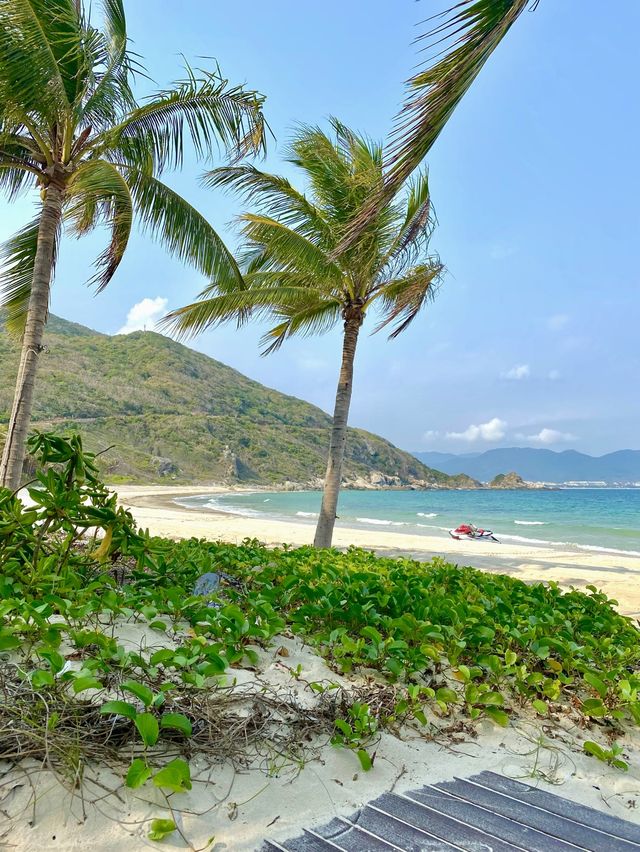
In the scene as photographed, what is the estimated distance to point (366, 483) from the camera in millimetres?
96938

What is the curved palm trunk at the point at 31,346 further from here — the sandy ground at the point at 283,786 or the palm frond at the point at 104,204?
the sandy ground at the point at 283,786

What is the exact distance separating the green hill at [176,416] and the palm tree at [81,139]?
41.3 meters

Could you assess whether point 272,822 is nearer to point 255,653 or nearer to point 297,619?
point 255,653

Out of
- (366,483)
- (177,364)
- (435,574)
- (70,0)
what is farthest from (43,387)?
(435,574)

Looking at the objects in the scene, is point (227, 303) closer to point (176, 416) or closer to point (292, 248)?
point (292, 248)

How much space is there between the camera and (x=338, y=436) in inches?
359

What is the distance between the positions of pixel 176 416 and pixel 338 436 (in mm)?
66399

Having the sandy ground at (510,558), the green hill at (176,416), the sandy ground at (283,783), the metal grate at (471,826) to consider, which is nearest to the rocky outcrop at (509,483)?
the green hill at (176,416)

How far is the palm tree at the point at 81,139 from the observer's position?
17.9 feet

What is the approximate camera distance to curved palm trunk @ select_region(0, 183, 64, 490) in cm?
577

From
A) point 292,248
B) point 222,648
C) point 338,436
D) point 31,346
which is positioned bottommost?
point 222,648

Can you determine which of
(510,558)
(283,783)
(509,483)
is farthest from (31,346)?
(509,483)

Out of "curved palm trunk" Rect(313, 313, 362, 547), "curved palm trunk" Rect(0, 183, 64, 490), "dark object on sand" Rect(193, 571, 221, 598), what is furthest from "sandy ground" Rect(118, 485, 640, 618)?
"curved palm trunk" Rect(0, 183, 64, 490)

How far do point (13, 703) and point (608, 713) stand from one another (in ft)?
7.97
